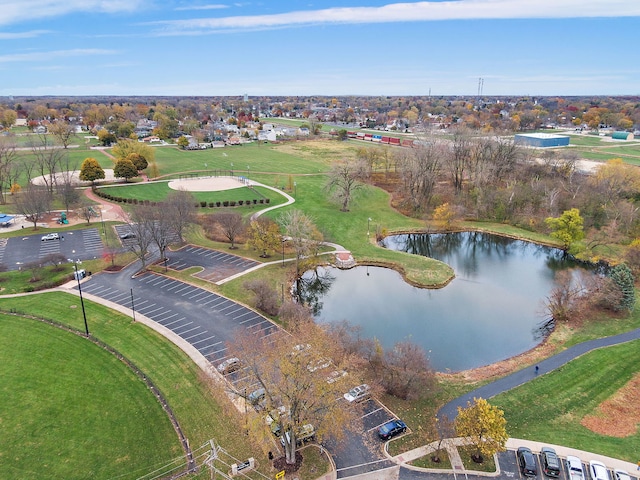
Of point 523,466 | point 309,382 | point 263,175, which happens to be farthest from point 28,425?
point 263,175

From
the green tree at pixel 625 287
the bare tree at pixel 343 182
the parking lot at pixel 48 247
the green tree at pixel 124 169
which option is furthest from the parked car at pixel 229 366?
the green tree at pixel 124 169

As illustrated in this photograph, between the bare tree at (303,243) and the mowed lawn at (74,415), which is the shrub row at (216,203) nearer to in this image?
the bare tree at (303,243)

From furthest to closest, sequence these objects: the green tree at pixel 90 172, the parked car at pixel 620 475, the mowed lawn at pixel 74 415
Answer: the green tree at pixel 90 172, the mowed lawn at pixel 74 415, the parked car at pixel 620 475

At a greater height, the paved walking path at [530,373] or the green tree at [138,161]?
the green tree at [138,161]

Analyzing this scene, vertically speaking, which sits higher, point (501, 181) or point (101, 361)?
point (501, 181)

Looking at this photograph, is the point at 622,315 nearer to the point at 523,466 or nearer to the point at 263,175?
the point at 523,466

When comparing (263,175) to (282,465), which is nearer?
Result: (282,465)

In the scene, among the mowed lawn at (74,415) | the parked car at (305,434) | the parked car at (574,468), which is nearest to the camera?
the parked car at (574,468)
